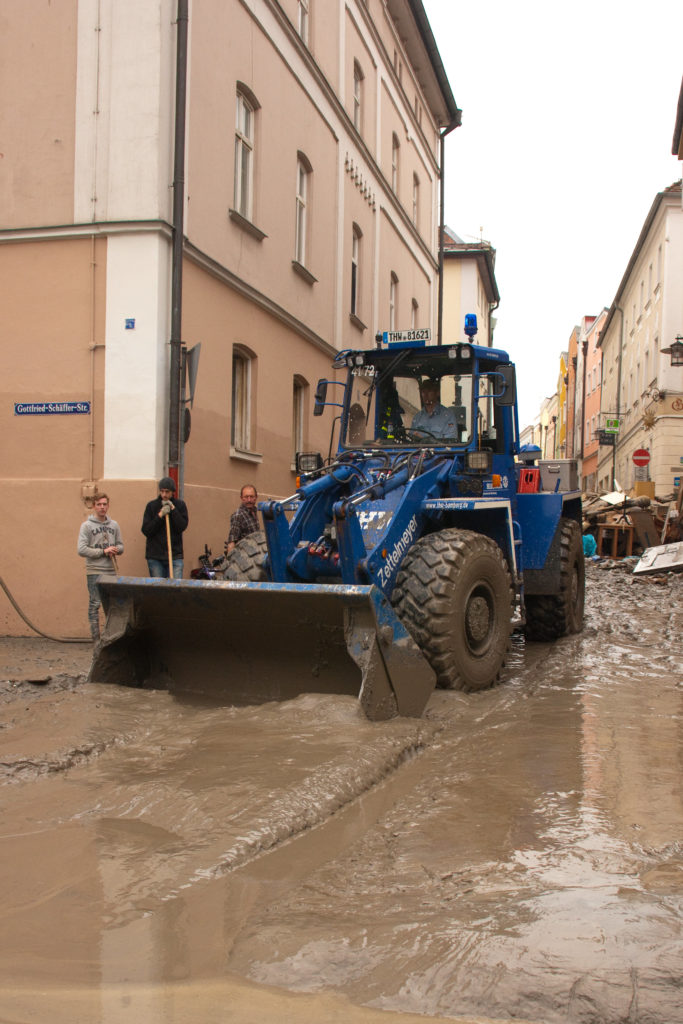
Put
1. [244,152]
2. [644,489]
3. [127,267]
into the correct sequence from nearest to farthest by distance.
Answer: [127,267]
[244,152]
[644,489]

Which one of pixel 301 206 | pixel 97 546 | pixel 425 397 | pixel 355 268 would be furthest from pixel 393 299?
pixel 425 397

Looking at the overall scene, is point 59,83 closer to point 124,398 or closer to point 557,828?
point 124,398

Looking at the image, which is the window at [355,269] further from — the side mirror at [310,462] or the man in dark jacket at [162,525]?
the side mirror at [310,462]

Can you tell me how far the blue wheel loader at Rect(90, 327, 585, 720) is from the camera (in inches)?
221

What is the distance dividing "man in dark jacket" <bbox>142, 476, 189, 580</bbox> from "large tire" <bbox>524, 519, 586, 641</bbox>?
3508mm

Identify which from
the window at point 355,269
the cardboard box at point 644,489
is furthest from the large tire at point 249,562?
the cardboard box at point 644,489

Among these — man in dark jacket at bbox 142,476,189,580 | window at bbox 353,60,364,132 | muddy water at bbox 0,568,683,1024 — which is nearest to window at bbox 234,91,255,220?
man in dark jacket at bbox 142,476,189,580

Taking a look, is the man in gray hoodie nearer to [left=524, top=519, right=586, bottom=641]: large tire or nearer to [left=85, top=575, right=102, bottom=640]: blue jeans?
[left=85, top=575, right=102, bottom=640]: blue jeans

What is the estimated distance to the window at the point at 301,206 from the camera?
14637 mm

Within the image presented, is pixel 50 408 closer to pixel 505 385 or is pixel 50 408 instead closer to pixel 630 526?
pixel 505 385

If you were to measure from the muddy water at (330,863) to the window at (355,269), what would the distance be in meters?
13.2

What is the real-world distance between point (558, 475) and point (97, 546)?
15.3 feet

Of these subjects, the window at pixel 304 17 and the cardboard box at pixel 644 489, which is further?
the cardboard box at pixel 644 489

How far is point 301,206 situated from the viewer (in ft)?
49.0
